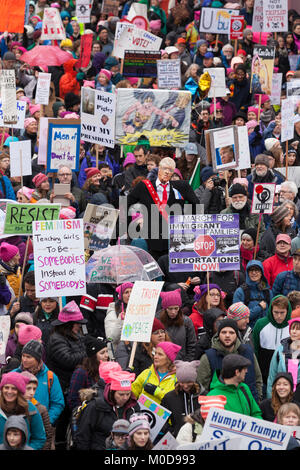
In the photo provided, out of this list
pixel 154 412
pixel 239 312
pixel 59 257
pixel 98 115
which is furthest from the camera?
pixel 98 115

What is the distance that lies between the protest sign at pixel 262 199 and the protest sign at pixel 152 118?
143 inches

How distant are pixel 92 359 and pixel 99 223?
3217 millimetres

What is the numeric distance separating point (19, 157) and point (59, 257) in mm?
3654

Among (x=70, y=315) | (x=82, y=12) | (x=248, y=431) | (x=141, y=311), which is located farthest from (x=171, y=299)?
(x=82, y=12)

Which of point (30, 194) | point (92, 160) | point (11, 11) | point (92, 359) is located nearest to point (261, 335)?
point (92, 359)

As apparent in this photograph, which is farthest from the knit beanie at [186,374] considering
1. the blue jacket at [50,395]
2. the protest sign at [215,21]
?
the protest sign at [215,21]

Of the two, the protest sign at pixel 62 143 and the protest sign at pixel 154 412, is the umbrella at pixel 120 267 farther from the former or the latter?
the protest sign at pixel 62 143

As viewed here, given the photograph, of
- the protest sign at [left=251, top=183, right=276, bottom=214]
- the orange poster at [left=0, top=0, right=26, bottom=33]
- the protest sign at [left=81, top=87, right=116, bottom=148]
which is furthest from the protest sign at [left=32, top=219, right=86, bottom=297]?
the orange poster at [left=0, top=0, right=26, bottom=33]

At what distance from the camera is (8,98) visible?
17203 mm

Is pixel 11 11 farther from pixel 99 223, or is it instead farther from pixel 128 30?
pixel 99 223

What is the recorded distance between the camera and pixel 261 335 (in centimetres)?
1126

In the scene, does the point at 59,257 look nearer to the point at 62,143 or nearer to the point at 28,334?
the point at 28,334

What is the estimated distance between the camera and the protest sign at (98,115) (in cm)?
1638

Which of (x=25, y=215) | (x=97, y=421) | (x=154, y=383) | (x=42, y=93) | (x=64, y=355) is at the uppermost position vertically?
(x=42, y=93)
